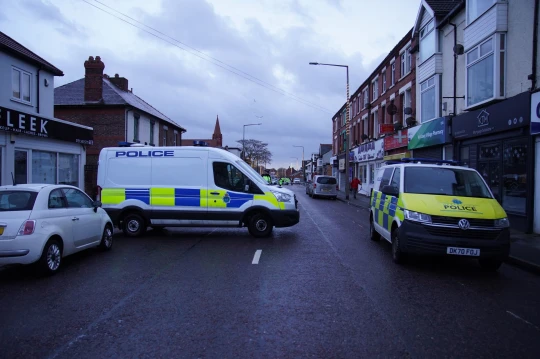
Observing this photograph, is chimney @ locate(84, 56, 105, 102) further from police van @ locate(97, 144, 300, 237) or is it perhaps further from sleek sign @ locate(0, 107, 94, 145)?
police van @ locate(97, 144, 300, 237)

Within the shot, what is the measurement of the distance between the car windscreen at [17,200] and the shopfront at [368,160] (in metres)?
24.6

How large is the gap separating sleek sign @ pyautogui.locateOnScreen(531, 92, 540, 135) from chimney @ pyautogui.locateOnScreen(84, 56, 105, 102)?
2399cm

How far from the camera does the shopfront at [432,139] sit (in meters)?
17.4

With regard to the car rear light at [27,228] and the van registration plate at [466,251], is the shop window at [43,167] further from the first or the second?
the van registration plate at [466,251]

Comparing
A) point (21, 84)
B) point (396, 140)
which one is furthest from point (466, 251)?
point (396, 140)

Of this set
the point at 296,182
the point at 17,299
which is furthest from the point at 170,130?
the point at 296,182

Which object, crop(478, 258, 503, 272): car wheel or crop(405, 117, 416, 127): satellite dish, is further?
crop(405, 117, 416, 127): satellite dish

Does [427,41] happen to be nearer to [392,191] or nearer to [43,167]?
[392,191]

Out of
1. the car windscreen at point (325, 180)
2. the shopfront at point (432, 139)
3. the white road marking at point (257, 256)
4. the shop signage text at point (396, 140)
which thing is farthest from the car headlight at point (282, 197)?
the car windscreen at point (325, 180)

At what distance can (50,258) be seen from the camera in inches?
257

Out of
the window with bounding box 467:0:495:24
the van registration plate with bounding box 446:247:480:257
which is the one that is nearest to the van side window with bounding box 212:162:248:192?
the van registration plate with bounding box 446:247:480:257

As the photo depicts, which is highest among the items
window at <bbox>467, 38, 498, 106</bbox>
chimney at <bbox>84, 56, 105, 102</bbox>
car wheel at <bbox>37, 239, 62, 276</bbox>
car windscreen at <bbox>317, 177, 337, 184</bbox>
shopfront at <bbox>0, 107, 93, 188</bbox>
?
chimney at <bbox>84, 56, 105, 102</bbox>

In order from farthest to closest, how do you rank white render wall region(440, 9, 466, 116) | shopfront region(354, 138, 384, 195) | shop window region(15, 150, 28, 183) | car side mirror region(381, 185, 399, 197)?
1. shopfront region(354, 138, 384, 195)
2. white render wall region(440, 9, 466, 116)
3. shop window region(15, 150, 28, 183)
4. car side mirror region(381, 185, 399, 197)

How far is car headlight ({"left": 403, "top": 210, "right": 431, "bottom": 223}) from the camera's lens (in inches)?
269
